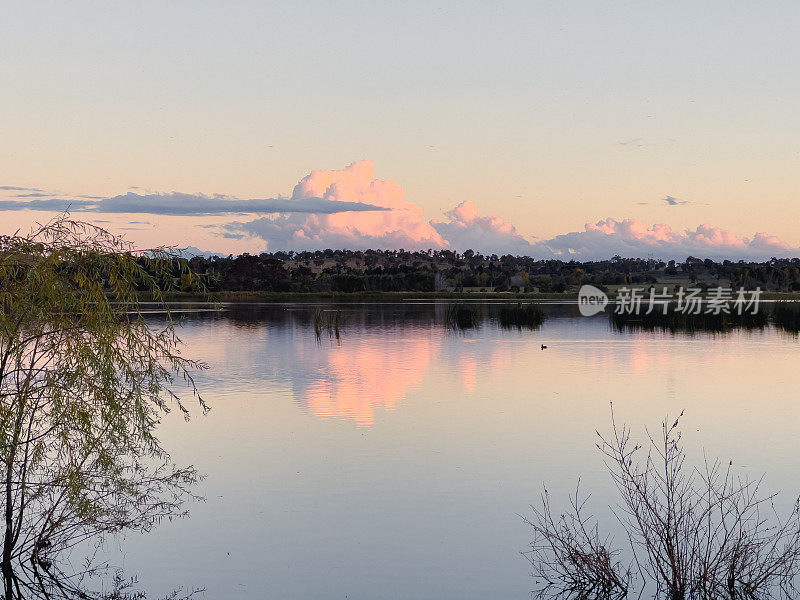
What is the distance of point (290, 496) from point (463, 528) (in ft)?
9.69

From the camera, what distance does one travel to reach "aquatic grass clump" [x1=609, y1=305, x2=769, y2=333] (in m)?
53.3

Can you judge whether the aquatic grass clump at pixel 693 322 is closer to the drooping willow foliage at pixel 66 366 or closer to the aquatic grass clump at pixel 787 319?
the aquatic grass clump at pixel 787 319

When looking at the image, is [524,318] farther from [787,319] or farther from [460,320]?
[787,319]

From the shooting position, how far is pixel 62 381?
1041 cm

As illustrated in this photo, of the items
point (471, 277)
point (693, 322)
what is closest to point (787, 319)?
point (693, 322)

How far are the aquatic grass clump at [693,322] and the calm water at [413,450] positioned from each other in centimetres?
1507

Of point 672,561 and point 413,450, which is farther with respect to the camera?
point 413,450

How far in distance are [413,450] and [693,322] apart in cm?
4214

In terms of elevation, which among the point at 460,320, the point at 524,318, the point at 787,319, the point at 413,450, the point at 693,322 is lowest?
the point at 460,320

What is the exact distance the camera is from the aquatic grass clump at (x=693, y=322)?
5331 centimetres

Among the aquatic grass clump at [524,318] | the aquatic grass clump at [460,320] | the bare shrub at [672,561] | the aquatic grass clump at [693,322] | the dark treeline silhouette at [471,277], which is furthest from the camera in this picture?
the dark treeline silhouette at [471,277]

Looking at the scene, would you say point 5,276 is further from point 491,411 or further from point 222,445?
point 491,411

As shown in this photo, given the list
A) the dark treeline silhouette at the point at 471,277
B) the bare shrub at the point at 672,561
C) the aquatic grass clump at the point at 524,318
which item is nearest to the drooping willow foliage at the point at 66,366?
the bare shrub at the point at 672,561

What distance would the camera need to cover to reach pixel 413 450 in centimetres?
1716
